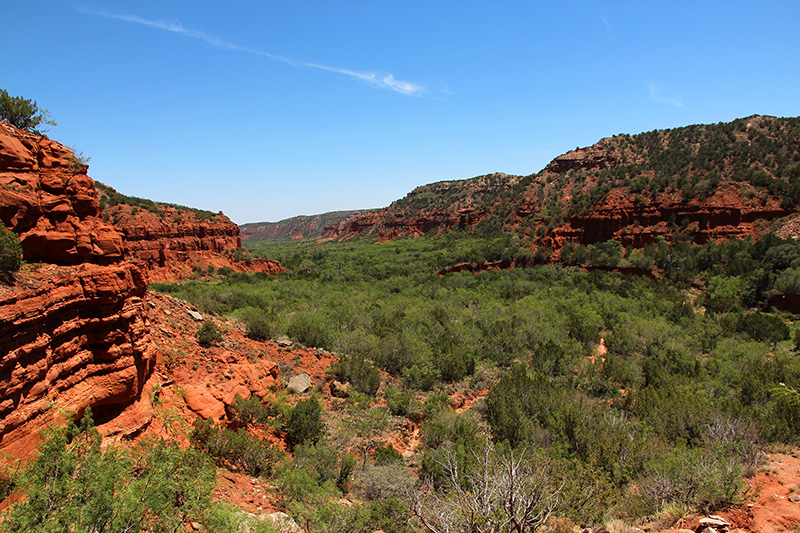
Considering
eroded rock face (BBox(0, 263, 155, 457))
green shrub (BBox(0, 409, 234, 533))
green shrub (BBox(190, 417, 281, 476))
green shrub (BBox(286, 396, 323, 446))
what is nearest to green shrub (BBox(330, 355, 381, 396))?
green shrub (BBox(286, 396, 323, 446))

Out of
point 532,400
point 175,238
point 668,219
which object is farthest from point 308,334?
point 668,219

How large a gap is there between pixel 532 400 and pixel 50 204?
1366 centimetres

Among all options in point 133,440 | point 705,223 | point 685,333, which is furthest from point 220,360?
point 705,223

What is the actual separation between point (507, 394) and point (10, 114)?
14.8 m

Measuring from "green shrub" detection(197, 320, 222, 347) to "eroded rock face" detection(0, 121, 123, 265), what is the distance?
444cm

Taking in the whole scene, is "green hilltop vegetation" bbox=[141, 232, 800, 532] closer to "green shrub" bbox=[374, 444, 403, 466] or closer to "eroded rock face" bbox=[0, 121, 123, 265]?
"green shrub" bbox=[374, 444, 403, 466]

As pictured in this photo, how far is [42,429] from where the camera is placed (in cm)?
518

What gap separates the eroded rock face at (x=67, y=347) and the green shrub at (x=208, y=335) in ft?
11.1

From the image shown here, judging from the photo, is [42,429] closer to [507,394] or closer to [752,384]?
[507,394]

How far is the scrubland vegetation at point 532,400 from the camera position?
721 centimetres

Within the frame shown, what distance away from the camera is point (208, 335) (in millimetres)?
11391

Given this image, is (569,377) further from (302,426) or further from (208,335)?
(208,335)

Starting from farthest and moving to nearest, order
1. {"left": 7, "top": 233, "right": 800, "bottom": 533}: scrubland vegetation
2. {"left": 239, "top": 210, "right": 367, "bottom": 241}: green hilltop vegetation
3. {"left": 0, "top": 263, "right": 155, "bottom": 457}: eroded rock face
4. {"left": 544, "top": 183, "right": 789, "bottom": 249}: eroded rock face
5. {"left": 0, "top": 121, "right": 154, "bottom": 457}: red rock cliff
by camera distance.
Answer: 1. {"left": 239, "top": 210, "right": 367, "bottom": 241}: green hilltop vegetation
2. {"left": 544, "top": 183, "right": 789, "bottom": 249}: eroded rock face
3. {"left": 7, "top": 233, "right": 800, "bottom": 533}: scrubland vegetation
4. {"left": 0, "top": 121, "right": 154, "bottom": 457}: red rock cliff
5. {"left": 0, "top": 263, "right": 155, "bottom": 457}: eroded rock face

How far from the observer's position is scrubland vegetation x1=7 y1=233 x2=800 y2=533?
23.7 feet
